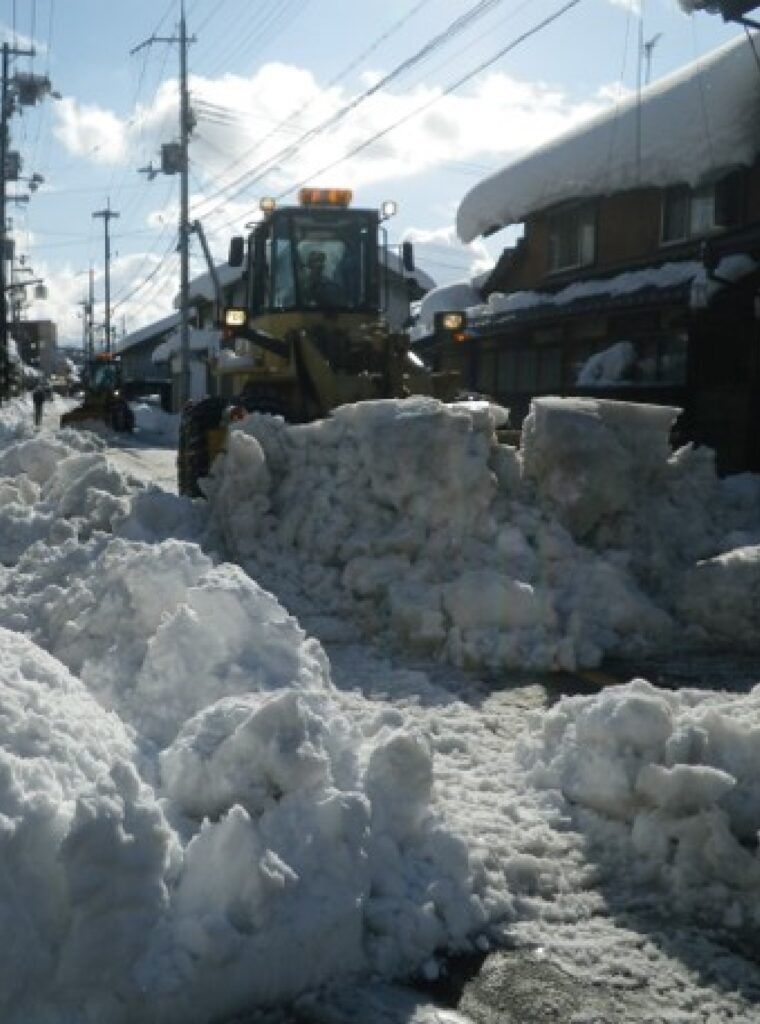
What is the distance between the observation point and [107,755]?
10.1ft

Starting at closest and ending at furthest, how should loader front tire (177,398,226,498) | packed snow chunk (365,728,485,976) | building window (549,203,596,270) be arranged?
packed snow chunk (365,728,485,976), loader front tire (177,398,226,498), building window (549,203,596,270)

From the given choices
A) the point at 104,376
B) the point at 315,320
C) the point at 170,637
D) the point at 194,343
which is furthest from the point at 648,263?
the point at 194,343

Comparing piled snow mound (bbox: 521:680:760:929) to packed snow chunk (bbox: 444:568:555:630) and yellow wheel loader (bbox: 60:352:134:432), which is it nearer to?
packed snow chunk (bbox: 444:568:555:630)

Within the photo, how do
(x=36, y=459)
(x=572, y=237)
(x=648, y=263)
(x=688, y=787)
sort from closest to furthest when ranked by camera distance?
(x=688, y=787)
(x=36, y=459)
(x=648, y=263)
(x=572, y=237)

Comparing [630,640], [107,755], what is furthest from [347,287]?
[107,755]

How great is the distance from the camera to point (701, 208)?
16188 millimetres

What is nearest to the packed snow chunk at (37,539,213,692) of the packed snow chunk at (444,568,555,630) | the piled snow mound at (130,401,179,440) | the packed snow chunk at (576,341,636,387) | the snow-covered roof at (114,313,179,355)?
the packed snow chunk at (444,568,555,630)

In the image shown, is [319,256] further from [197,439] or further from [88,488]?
[88,488]

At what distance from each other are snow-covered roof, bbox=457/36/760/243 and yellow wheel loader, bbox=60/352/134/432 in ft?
38.4

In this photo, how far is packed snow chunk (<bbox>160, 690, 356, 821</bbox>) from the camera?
2979 millimetres

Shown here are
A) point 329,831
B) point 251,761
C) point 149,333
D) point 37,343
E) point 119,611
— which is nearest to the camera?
point 329,831

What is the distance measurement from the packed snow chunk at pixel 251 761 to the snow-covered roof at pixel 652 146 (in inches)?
561

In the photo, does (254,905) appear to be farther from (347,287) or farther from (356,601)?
(347,287)

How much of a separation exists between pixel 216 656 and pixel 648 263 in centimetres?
1461
